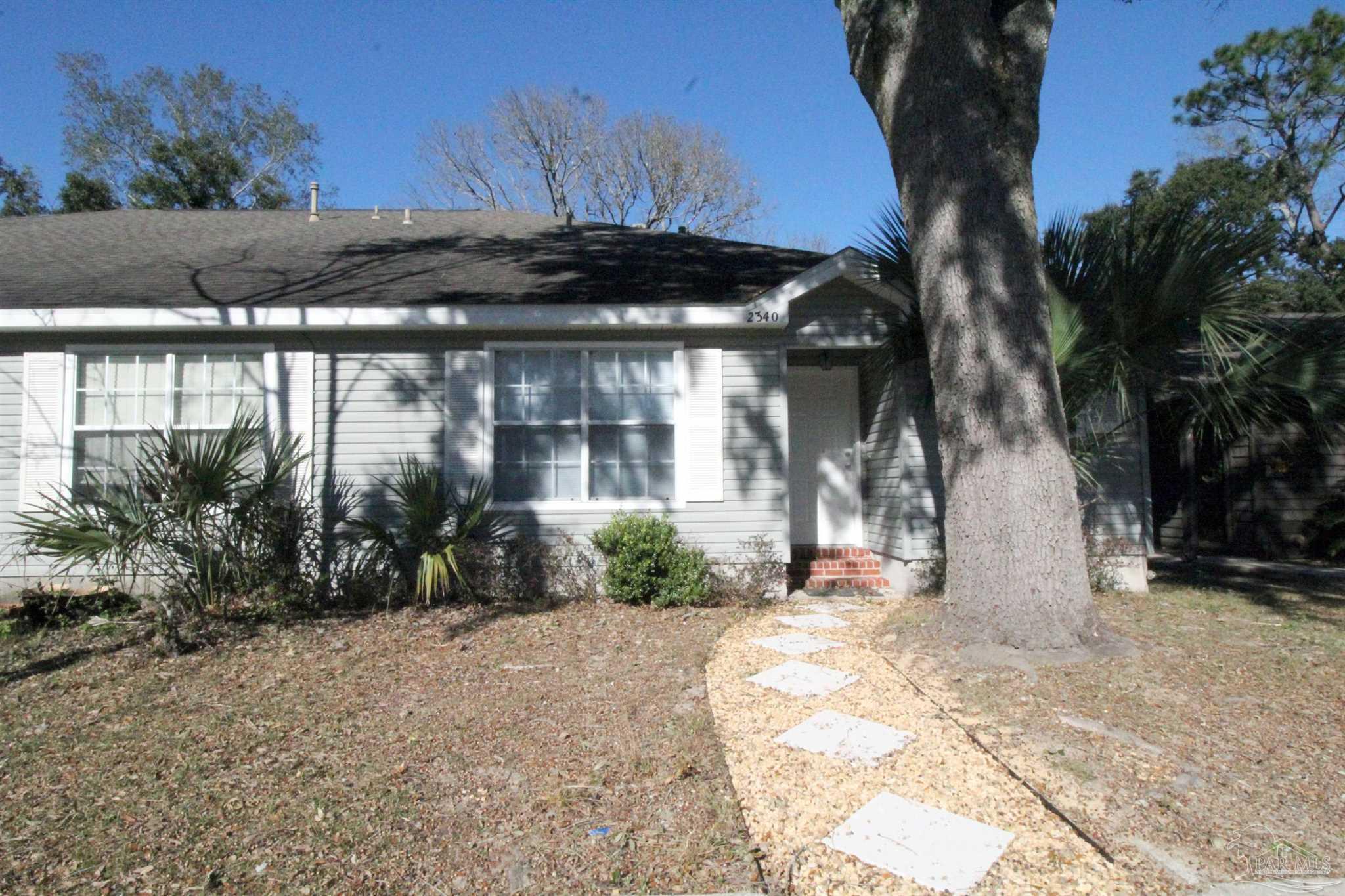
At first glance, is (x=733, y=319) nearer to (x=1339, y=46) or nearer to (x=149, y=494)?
(x=149, y=494)

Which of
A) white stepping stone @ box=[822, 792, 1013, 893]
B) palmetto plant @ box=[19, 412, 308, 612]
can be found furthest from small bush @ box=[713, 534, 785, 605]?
white stepping stone @ box=[822, 792, 1013, 893]

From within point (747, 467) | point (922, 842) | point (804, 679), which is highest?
point (747, 467)

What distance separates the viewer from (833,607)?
25.1 feet

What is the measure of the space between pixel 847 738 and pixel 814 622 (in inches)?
109

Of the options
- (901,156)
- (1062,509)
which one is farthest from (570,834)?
(901,156)

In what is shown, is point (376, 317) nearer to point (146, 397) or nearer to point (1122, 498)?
point (146, 397)

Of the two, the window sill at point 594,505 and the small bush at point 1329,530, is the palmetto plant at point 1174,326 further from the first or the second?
the small bush at point 1329,530

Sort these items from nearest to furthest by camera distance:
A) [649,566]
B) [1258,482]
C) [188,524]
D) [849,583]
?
1. [188,524]
2. [649,566]
3. [849,583]
4. [1258,482]

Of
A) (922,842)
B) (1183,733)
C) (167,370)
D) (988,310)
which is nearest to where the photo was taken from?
(922,842)

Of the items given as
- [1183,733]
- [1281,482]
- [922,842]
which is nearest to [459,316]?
[922,842]

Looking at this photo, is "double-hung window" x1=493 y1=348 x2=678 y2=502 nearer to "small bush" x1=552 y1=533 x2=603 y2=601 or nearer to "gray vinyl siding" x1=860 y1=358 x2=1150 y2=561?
"small bush" x1=552 y1=533 x2=603 y2=601

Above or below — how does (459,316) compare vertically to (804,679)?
above

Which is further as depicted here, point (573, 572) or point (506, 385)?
point (506, 385)

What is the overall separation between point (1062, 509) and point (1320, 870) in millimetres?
2571
